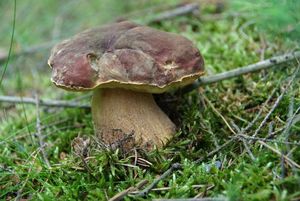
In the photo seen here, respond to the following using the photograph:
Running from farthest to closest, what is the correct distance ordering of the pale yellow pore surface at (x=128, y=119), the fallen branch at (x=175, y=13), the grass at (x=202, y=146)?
the fallen branch at (x=175, y=13) < the pale yellow pore surface at (x=128, y=119) < the grass at (x=202, y=146)

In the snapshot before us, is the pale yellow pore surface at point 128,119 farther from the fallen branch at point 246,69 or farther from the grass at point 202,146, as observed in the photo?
the fallen branch at point 246,69

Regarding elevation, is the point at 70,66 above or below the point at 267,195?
above

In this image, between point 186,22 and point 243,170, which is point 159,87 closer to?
point 243,170

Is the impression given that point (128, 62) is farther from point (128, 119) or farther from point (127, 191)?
point (127, 191)

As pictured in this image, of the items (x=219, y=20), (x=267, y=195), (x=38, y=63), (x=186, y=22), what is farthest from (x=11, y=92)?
(x=267, y=195)

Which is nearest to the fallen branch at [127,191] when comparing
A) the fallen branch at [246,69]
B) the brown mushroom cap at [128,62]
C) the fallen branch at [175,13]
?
the brown mushroom cap at [128,62]

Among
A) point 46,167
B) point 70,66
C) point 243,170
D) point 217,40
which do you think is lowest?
point 243,170
